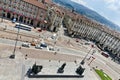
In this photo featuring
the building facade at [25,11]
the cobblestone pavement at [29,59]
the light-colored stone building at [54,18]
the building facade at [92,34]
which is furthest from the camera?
the building facade at [92,34]

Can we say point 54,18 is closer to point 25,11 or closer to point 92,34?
point 25,11

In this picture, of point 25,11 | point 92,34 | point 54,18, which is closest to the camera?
Answer: point 25,11

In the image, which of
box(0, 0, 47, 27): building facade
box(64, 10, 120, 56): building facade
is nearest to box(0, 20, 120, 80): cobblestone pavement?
box(0, 0, 47, 27): building facade

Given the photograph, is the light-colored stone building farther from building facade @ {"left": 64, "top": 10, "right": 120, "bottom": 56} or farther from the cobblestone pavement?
A: building facade @ {"left": 64, "top": 10, "right": 120, "bottom": 56}

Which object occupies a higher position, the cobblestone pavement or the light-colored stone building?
the light-colored stone building

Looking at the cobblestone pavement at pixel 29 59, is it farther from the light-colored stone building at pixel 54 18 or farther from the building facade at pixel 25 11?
the light-colored stone building at pixel 54 18

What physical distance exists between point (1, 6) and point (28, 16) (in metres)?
16.8

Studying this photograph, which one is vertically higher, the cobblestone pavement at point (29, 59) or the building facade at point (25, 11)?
the building facade at point (25, 11)

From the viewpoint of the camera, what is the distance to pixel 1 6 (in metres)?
88.4

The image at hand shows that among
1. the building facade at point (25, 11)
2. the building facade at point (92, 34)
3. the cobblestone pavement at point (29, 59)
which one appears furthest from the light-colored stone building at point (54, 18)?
the building facade at point (92, 34)

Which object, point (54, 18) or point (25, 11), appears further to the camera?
point (54, 18)

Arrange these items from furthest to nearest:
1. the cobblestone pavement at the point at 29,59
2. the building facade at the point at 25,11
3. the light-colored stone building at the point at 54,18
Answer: the light-colored stone building at the point at 54,18 < the building facade at the point at 25,11 < the cobblestone pavement at the point at 29,59

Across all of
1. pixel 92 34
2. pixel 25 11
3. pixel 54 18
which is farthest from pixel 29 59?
pixel 92 34

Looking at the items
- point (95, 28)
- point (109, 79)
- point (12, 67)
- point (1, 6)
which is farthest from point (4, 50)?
point (95, 28)
